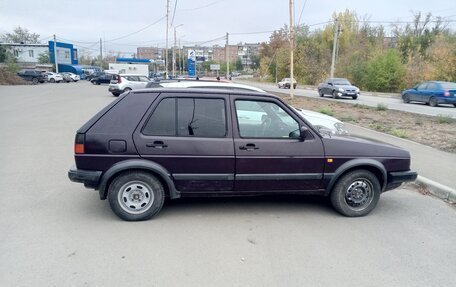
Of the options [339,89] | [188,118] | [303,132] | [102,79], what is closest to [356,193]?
[303,132]

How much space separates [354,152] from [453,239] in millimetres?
1487

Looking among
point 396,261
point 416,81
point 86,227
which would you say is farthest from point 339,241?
point 416,81

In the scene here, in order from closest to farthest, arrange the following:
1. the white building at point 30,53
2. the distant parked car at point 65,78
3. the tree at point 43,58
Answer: the distant parked car at point 65,78, the white building at point 30,53, the tree at point 43,58

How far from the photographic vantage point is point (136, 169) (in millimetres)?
4121

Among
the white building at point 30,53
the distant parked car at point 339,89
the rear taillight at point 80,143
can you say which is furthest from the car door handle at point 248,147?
the white building at point 30,53

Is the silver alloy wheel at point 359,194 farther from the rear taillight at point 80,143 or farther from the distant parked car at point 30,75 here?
the distant parked car at point 30,75

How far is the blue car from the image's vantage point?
20.1 m

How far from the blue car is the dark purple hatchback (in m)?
19.2

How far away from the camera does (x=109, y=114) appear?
4.19m

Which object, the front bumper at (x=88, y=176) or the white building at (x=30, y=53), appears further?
the white building at (x=30, y=53)

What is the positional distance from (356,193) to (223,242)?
6.57ft

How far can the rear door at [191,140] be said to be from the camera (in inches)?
162

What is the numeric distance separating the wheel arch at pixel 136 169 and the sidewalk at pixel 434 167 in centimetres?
308

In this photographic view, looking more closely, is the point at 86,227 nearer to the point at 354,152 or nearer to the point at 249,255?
the point at 249,255
